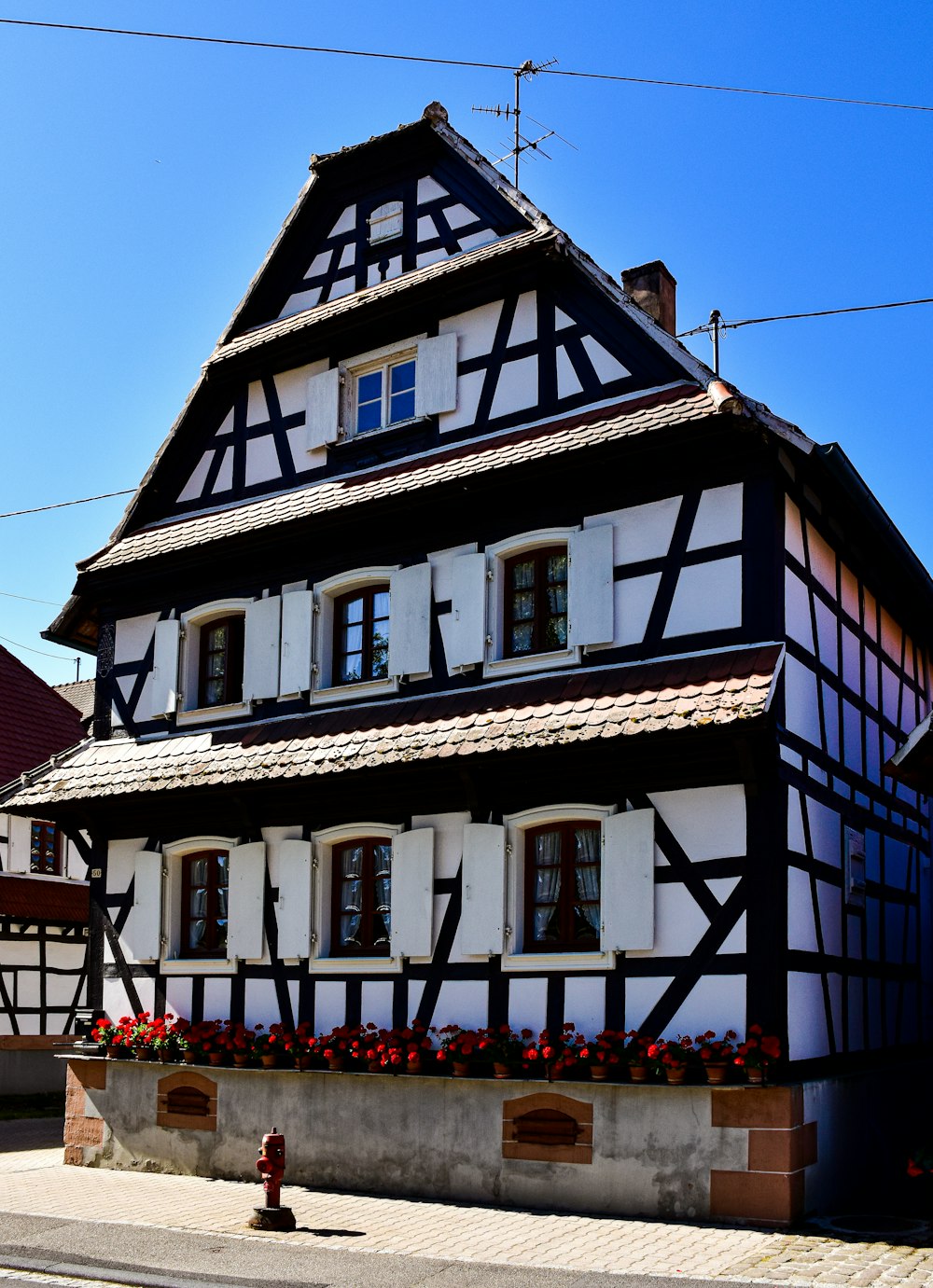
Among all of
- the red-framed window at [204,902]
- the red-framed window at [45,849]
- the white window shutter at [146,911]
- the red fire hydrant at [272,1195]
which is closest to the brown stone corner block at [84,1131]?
the white window shutter at [146,911]

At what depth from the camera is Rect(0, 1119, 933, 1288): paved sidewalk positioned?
9.43 meters

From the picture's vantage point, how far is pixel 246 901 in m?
14.8

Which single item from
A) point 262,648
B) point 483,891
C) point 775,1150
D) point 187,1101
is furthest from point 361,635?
point 775,1150

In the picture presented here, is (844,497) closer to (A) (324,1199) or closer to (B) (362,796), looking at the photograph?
(B) (362,796)

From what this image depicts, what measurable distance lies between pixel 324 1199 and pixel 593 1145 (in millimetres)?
2657

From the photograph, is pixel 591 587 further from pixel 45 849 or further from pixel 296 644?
pixel 45 849

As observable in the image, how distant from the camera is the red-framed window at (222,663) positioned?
53.1 feet

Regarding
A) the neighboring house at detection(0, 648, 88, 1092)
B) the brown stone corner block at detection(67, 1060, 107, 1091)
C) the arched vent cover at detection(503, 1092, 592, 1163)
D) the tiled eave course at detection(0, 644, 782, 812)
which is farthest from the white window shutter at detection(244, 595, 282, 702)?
the neighboring house at detection(0, 648, 88, 1092)

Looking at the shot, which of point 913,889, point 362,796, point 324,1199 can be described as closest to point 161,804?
point 362,796

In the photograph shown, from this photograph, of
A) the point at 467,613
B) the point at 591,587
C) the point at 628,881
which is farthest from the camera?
the point at 467,613

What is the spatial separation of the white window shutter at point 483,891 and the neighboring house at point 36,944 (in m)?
11.5

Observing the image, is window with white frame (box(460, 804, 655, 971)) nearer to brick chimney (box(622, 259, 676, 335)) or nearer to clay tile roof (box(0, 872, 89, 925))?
brick chimney (box(622, 259, 676, 335))

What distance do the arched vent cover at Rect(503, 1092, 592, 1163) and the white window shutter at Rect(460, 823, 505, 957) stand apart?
1405 mm

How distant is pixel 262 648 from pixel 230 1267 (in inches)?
288
